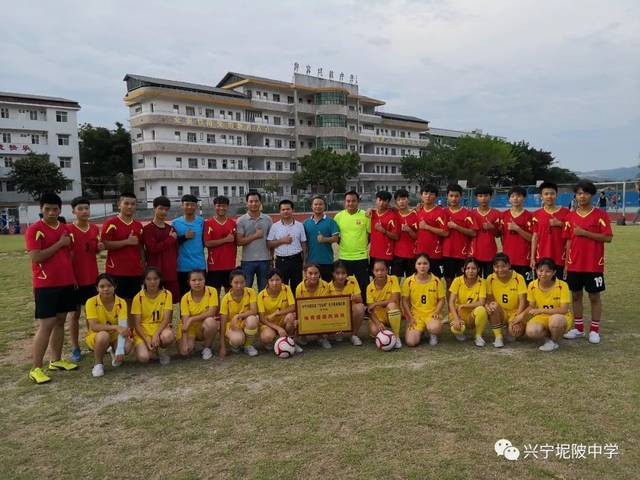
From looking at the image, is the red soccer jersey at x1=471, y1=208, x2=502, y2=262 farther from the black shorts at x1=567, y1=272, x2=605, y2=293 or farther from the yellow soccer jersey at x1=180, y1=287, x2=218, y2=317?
the yellow soccer jersey at x1=180, y1=287, x2=218, y2=317

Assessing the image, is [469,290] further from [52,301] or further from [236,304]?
[52,301]

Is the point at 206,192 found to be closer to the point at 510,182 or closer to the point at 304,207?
the point at 304,207

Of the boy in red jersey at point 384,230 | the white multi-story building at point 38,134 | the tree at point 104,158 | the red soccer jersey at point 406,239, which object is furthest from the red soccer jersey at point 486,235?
the tree at point 104,158

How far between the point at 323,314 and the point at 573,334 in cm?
293

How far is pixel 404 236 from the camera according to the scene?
6.39 metres

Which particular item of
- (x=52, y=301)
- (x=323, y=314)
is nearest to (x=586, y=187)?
(x=323, y=314)

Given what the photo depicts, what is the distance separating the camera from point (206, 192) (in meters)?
46.7

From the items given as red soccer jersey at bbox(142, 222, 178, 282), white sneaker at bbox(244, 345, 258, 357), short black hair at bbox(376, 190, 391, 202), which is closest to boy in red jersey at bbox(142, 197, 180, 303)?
red soccer jersey at bbox(142, 222, 178, 282)

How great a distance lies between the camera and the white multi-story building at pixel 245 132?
4397 cm

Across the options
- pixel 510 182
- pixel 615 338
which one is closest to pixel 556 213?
pixel 615 338

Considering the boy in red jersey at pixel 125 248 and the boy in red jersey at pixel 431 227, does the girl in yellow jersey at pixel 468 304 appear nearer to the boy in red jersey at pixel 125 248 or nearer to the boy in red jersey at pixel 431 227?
the boy in red jersey at pixel 431 227

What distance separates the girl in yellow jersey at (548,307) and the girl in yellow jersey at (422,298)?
982 millimetres

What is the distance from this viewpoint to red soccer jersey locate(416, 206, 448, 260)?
6277mm

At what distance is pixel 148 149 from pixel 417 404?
143 feet
